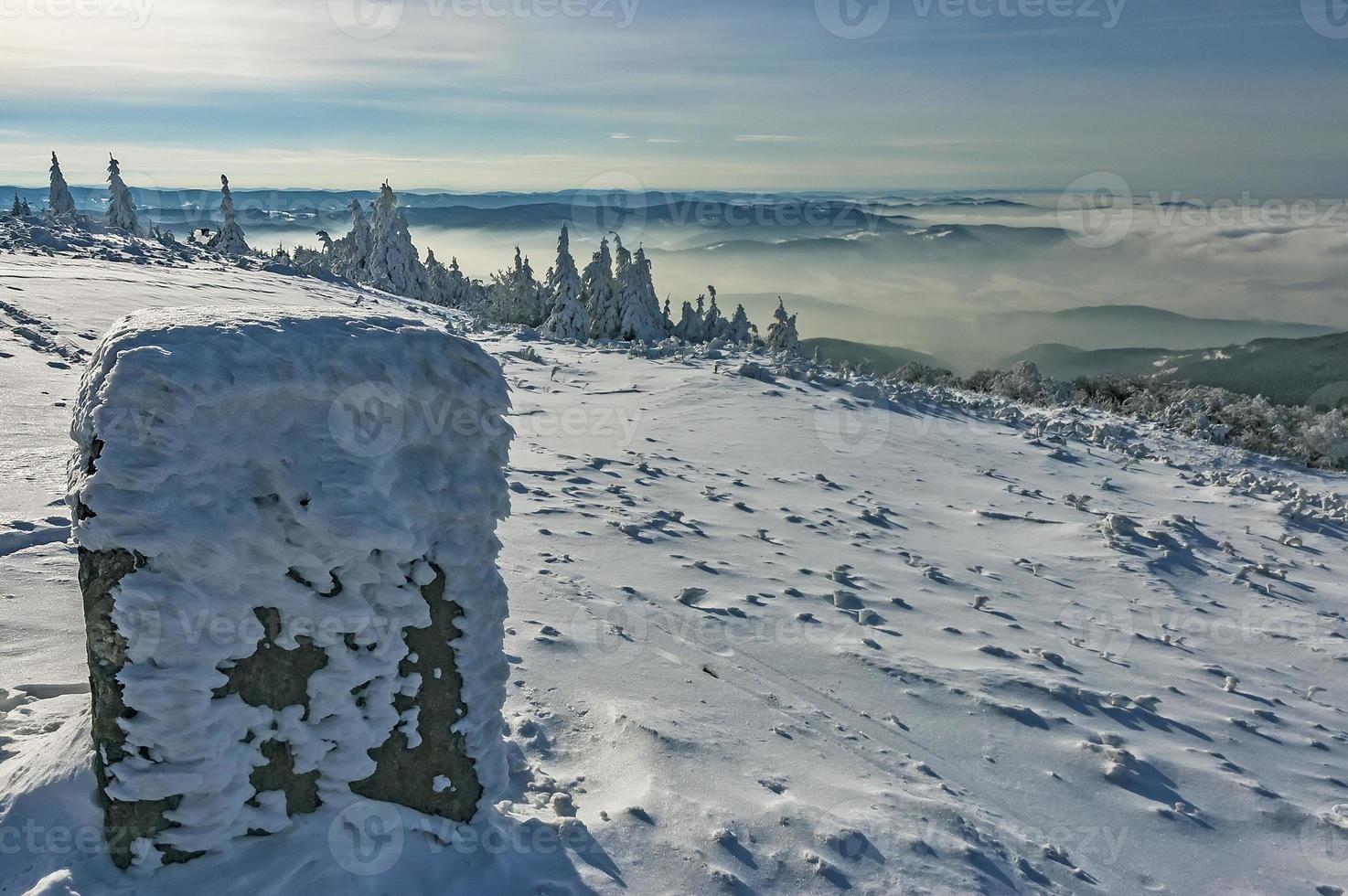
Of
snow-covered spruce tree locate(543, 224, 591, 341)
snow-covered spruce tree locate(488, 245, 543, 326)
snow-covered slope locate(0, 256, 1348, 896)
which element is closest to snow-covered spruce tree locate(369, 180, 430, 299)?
snow-covered spruce tree locate(488, 245, 543, 326)

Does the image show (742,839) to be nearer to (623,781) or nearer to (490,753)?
(623,781)

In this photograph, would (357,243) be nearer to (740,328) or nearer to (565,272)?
(565,272)

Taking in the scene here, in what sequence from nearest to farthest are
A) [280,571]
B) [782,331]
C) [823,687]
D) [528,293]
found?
[280,571] → [823,687] → [782,331] → [528,293]

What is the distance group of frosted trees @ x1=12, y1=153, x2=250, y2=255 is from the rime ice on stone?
4053cm

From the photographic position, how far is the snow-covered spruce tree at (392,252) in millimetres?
40188

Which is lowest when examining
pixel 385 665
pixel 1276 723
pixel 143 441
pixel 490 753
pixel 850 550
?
pixel 1276 723

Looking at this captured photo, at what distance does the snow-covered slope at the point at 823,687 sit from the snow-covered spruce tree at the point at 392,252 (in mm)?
28111

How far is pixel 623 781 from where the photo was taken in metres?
4.56

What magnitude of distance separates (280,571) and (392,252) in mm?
41161

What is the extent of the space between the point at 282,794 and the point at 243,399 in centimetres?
172

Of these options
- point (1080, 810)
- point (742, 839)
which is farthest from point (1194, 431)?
point (742, 839)

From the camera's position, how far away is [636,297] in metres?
35.4

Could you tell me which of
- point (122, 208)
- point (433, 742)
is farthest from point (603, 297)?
point (433, 742)

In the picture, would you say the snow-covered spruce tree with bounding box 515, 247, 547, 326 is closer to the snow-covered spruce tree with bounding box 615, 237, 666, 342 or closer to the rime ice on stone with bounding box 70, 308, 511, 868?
the snow-covered spruce tree with bounding box 615, 237, 666, 342
